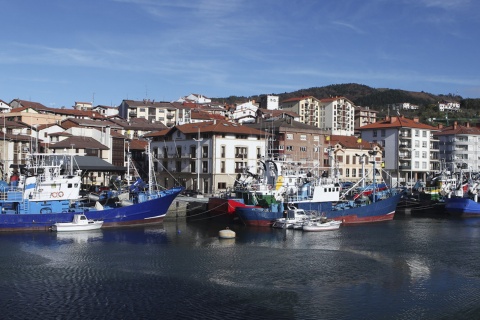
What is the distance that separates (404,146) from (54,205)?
192ft

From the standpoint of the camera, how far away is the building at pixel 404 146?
84.1 metres

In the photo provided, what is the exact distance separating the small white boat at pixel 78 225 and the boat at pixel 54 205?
0.49 meters

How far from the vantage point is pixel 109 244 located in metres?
35.6

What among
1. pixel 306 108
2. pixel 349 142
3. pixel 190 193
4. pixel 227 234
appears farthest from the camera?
pixel 306 108

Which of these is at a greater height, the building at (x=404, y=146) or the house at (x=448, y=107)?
the house at (x=448, y=107)

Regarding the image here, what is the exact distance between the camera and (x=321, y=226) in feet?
137

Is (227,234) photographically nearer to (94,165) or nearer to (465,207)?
(465,207)

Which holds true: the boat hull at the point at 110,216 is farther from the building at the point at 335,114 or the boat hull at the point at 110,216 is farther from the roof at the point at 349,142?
the building at the point at 335,114

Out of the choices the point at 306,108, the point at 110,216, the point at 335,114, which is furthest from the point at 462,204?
the point at 335,114

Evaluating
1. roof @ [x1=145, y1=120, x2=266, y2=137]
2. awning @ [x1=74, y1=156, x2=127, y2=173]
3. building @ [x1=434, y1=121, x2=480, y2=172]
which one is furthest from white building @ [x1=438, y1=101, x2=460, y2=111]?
awning @ [x1=74, y1=156, x2=127, y2=173]

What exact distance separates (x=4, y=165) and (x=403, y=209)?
45229 millimetres

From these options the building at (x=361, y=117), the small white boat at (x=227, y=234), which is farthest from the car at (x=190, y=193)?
the building at (x=361, y=117)

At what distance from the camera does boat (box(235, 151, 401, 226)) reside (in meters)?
44.3

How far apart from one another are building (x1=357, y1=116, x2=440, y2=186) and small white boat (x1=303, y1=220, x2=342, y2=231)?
139 feet
